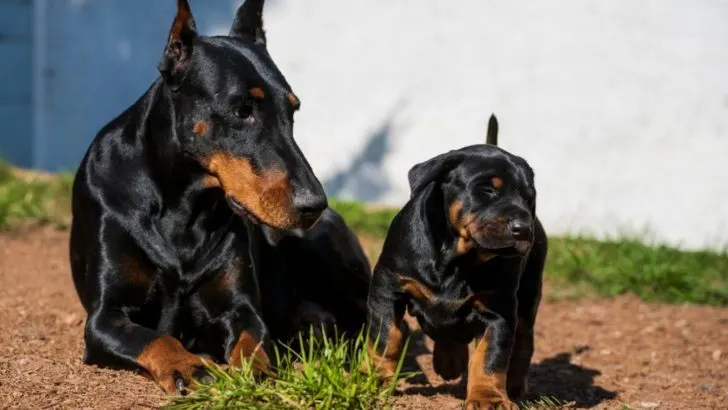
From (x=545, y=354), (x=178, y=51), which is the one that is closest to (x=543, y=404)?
(x=545, y=354)

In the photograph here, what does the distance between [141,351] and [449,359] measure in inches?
→ 58.6

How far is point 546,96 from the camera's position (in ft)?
31.7

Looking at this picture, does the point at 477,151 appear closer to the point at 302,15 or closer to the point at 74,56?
the point at 302,15

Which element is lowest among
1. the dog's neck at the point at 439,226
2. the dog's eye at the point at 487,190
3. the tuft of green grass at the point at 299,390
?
the tuft of green grass at the point at 299,390

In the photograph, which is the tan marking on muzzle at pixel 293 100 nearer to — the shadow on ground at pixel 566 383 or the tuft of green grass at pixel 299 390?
the tuft of green grass at pixel 299 390

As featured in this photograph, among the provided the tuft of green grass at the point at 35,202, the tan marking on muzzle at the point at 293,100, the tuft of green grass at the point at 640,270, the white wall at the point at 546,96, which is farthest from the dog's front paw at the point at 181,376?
the white wall at the point at 546,96

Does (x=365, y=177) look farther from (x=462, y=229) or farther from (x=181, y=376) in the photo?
(x=181, y=376)

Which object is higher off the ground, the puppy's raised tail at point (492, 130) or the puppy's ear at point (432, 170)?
the puppy's raised tail at point (492, 130)

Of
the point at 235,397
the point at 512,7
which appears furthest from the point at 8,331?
the point at 512,7

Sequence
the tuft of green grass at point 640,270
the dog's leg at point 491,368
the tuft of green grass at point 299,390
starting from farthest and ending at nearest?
1. the tuft of green grass at point 640,270
2. the dog's leg at point 491,368
3. the tuft of green grass at point 299,390

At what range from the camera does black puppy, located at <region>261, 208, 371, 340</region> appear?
5867mm

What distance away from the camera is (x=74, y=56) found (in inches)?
438

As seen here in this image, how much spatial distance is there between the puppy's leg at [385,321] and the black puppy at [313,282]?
1002 mm

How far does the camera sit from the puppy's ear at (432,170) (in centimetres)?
473
